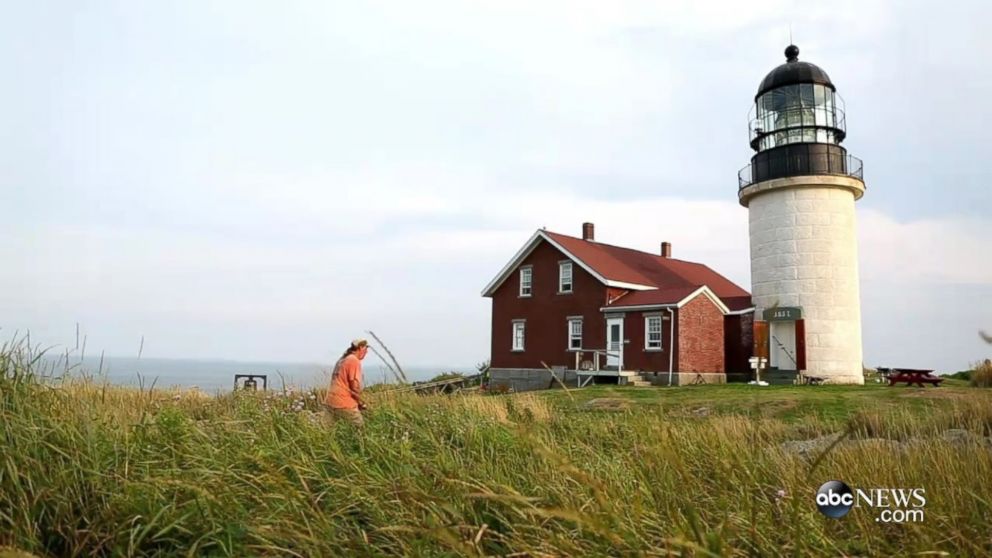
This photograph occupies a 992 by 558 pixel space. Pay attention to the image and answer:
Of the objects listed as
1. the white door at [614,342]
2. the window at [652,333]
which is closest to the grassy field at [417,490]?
the window at [652,333]

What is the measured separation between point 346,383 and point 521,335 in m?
A: 22.5

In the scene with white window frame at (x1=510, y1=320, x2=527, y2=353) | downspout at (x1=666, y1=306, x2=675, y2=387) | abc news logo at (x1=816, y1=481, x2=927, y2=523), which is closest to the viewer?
abc news logo at (x1=816, y1=481, x2=927, y2=523)

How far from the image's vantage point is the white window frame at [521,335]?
29.3 metres

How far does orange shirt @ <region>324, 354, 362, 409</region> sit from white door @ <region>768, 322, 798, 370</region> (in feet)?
62.8

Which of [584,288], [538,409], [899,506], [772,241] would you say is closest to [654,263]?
[584,288]

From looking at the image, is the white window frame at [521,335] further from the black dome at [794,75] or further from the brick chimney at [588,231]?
the black dome at [794,75]

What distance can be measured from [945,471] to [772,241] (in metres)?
20.6

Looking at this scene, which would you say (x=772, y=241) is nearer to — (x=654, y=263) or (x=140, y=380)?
(x=654, y=263)

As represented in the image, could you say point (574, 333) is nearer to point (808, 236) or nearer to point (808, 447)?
point (808, 236)

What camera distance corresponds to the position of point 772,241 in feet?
76.4

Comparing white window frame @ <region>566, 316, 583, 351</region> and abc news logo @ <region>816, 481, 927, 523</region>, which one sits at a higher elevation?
white window frame @ <region>566, 316, 583, 351</region>

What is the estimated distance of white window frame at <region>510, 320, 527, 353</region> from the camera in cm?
2927

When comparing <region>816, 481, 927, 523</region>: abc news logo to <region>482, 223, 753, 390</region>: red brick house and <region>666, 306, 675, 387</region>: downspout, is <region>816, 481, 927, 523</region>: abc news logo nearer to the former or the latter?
<region>482, 223, 753, 390</region>: red brick house

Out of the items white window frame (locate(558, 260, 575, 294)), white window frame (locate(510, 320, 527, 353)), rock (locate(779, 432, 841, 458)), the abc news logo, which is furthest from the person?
white window frame (locate(510, 320, 527, 353))
